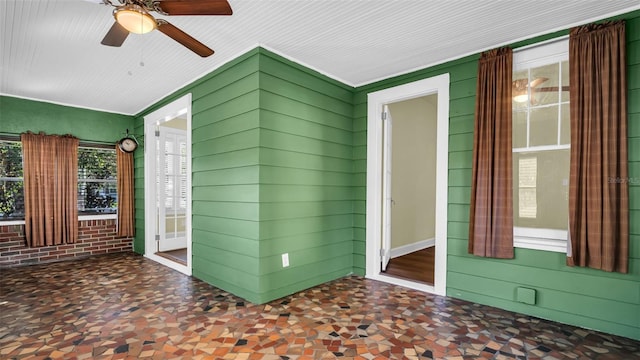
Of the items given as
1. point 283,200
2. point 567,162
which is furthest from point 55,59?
point 567,162

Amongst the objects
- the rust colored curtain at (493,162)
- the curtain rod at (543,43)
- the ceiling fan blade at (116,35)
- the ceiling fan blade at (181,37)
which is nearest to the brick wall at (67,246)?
the ceiling fan blade at (116,35)

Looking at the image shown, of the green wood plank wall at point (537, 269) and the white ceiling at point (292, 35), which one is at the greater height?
the white ceiling at point (292, 35)

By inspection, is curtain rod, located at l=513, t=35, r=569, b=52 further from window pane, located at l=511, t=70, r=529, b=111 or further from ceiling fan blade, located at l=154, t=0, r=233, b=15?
ceiling fan blade, located at l=154, t=0, r=233, b=15

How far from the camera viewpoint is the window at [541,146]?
2654 millimetres

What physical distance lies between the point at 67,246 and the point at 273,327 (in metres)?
4.18

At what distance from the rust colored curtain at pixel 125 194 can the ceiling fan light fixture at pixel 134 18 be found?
4.06m

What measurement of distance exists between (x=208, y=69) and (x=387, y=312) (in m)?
3.10

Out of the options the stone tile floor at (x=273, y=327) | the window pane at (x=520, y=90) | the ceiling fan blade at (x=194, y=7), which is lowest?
A: the stone tile floor at (x=273, y=327)

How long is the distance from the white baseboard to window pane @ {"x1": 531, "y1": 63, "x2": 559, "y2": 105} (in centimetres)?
287

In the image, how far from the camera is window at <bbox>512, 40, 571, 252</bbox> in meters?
2.65

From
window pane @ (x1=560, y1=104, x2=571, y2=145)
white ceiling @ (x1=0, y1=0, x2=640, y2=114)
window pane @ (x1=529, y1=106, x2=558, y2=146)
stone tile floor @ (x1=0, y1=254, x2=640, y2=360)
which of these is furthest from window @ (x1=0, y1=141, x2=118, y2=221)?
window pane @ (x1=560, y1=104, x2=571, y2=145)

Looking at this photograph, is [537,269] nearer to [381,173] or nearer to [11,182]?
[381,173]

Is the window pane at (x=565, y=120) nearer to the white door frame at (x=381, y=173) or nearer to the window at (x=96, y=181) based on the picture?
the white door frame at (x=381, y=173)

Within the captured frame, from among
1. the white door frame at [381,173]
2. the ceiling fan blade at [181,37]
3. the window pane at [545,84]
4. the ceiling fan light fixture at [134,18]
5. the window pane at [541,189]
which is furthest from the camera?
the white door frame at [381,173]
